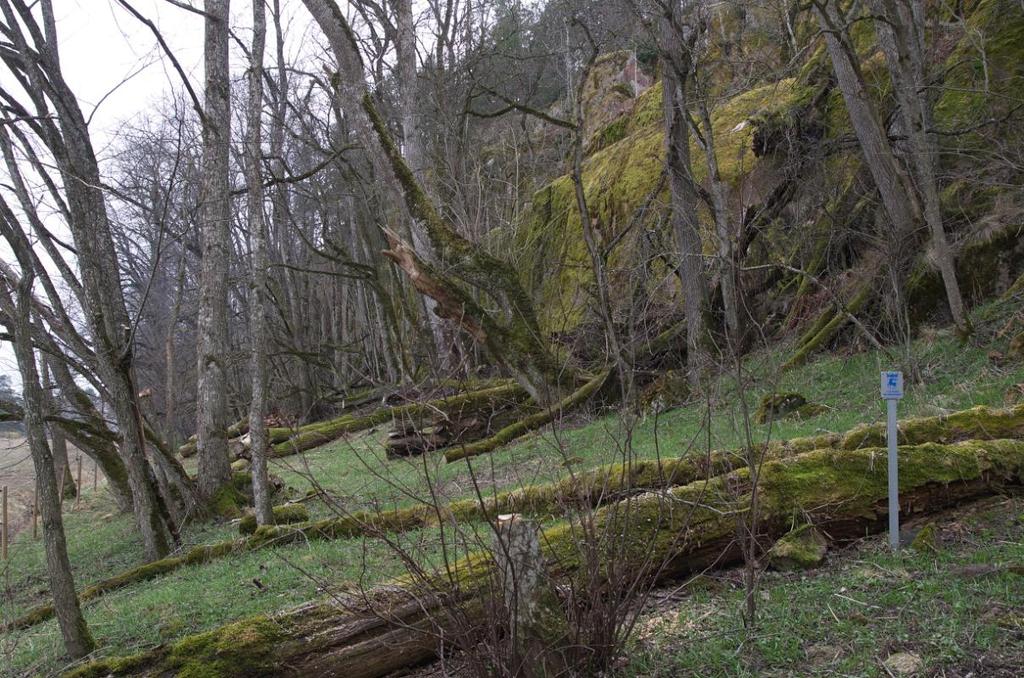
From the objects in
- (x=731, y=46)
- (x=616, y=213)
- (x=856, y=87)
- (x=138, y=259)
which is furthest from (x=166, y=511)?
(x=138, y=259)

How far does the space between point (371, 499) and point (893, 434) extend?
10.4 ft

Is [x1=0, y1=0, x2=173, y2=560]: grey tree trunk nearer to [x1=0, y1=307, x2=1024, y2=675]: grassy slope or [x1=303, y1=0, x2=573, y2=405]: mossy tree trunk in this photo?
[x1=0, y1=307, x2=1024, y2=675]: grassy slope

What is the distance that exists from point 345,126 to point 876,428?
22516 millimetres

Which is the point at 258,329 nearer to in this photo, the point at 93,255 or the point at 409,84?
the point at 93,255

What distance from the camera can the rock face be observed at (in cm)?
470

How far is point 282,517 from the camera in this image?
945cm

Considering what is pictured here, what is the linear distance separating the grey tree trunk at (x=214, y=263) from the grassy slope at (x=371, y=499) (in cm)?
137

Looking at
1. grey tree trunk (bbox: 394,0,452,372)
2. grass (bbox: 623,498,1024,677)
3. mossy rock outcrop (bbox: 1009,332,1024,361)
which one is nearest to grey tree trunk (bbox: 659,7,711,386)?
mossy rock outcrop (bbox: 1009,332,1024,361)

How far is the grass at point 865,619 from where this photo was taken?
11.3 feet

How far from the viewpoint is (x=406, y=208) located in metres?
10.8

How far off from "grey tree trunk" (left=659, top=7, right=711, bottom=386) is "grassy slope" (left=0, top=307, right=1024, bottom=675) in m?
1.40

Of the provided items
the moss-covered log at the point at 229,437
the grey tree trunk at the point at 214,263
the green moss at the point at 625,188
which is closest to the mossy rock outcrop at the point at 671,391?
the green moss at the point at 625,188

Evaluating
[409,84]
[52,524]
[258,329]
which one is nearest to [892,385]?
[52,524]

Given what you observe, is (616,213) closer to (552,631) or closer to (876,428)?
(876,428)
